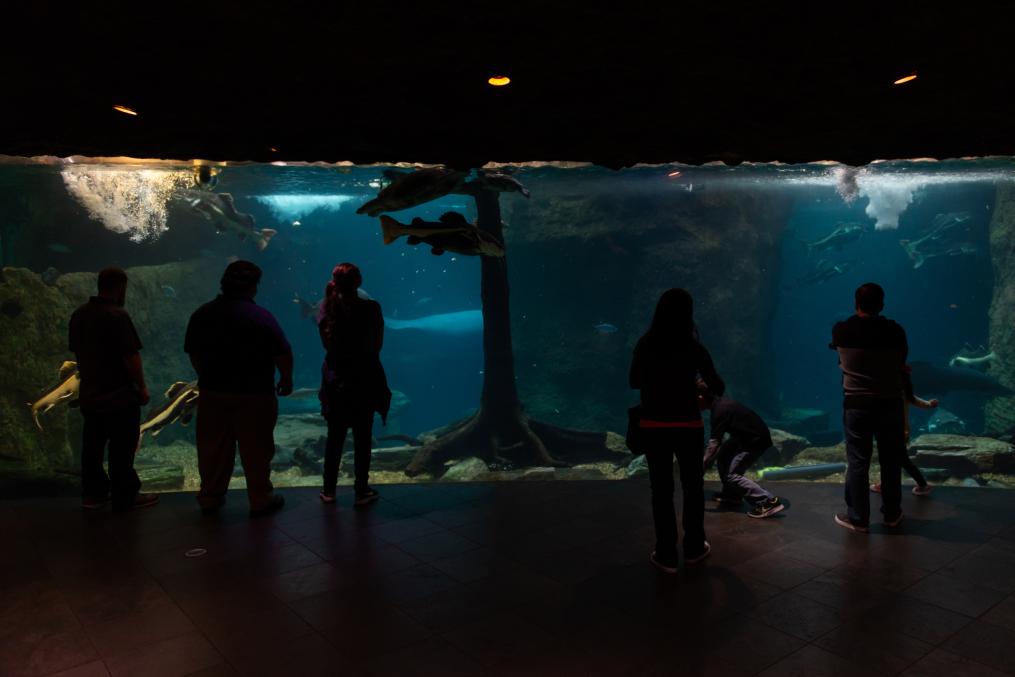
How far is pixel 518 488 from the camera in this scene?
6359 mm

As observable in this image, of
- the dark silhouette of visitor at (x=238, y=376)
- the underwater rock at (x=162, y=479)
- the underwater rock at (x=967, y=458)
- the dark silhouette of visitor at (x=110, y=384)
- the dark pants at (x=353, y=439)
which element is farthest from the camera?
the underwater rock at (x=967, y=458)

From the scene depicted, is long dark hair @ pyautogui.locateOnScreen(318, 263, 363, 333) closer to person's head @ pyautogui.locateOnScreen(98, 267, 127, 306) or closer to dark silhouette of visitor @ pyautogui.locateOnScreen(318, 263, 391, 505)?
dark silhouette of visitor @ pyautogui.locateOnScreen(318, 263, 391, 505)

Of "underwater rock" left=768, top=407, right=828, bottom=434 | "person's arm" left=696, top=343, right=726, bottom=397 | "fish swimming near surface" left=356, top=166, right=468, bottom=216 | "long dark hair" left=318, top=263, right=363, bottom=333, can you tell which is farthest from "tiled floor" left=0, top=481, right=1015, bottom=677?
"underwater rock" left=768, top=407, right=828, bottom=434

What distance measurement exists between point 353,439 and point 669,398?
3.36 m

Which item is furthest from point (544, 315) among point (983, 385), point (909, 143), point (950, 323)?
point (950, 323)

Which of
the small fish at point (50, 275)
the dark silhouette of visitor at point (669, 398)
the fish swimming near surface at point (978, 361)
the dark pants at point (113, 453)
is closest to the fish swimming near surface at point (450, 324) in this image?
the small fish at point (50, 275)

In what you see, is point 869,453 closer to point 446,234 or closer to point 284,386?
point 446,234

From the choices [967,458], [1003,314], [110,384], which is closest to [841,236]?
[1003,314]

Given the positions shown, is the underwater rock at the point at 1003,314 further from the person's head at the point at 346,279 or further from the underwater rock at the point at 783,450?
the person's head at the point at 346,279

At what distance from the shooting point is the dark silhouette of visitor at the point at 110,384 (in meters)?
5.40

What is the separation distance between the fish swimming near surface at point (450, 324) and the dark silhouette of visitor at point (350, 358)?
26.3 meters

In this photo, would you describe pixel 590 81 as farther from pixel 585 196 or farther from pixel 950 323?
pixel 950 323

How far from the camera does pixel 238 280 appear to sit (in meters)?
5.31

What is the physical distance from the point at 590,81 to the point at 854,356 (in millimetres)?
3420
